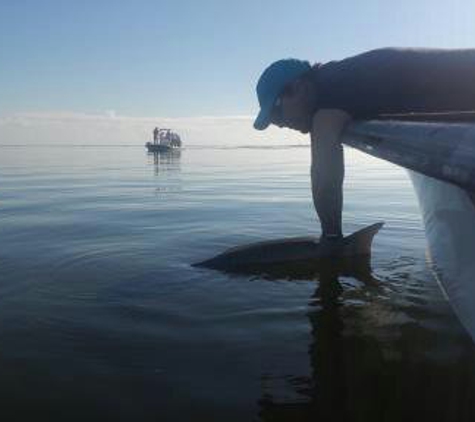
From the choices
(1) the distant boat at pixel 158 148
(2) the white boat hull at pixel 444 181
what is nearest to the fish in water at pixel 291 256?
(2) the white boat hull at pixel 444 181

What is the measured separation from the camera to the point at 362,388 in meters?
3.55

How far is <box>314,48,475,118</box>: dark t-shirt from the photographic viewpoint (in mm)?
4527

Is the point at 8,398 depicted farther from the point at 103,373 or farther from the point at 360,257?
the point at 360,257

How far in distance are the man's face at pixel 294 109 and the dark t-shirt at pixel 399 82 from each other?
0.14 metres

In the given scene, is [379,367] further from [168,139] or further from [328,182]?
[168,139]

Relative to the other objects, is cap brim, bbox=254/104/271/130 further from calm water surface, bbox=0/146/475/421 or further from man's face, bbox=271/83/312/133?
calm water surface, bbox=0/146/475/421

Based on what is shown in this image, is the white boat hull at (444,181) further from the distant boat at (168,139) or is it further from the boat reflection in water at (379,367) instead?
the distant boat at (168,139)

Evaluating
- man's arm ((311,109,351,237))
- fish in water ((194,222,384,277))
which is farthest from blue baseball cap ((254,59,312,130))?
fish in water ((194,222,384,277))

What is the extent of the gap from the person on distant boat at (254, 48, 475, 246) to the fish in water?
1.09 ft

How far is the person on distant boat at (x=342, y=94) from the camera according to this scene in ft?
15.1

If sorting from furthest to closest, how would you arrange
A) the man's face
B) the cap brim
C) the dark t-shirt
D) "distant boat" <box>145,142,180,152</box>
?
1. "distant boat" <box>145,142,180,152</box>
2. the cap brim
3. the man's face
4. the dark t-shirt

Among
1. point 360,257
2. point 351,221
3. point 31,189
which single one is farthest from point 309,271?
point 31,189

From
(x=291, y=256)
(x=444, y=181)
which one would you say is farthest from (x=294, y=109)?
(x=444, y=181)

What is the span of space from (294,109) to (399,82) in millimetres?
1058
